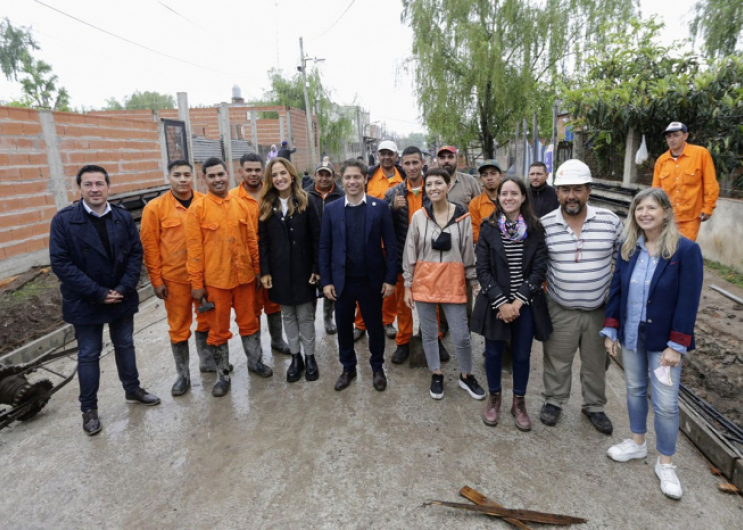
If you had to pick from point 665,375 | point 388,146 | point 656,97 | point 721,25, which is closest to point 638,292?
point 665,375

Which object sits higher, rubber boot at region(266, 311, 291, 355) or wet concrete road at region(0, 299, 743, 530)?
rubber boot at region(266, 311, 291, 355)

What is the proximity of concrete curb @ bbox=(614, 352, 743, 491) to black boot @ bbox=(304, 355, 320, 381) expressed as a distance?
2864 mm

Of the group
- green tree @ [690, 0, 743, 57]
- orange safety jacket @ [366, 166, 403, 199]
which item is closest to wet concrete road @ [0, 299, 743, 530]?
orange safety jacket @ [366, 166, 403, 199]

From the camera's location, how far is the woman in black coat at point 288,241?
3.88m

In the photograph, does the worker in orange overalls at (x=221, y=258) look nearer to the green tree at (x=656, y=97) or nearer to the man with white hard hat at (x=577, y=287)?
the man with white hard hat at (x=577, y=287)

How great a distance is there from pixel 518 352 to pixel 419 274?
3.16 ft

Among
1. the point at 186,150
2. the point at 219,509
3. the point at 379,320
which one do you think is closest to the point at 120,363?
the point at 219,509

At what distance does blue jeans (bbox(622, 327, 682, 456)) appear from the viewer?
101 inches

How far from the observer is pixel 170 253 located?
12.7 ft

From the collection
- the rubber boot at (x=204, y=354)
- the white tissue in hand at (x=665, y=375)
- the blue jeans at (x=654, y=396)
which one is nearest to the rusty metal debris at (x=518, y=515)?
the blue jeans at (x=654, y=396)

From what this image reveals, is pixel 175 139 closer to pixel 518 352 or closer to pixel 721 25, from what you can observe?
pixel 518 352

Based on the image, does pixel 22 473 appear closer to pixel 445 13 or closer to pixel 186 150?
pixel 186 150

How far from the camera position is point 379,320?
384 cm

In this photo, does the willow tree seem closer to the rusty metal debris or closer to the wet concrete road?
the wet concrete road
